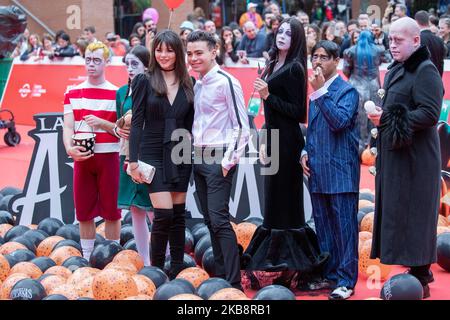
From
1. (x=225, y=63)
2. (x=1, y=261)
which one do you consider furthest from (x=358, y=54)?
(x=1, y=261)

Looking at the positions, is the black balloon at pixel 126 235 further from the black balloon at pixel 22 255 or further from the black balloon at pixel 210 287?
the black balloon at pixel 210 287

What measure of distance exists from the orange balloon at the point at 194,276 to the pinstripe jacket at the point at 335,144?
42.8 inches

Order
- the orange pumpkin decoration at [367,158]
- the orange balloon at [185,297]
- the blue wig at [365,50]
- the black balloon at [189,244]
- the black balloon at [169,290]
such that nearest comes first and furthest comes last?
1. the orange balloon at [185,297]
2. the black balloon at [169,290]
3. the black balloon at [189,244]
4. the orange pumpkin decoration at [367,158]
5. the blue wig at [365,50]

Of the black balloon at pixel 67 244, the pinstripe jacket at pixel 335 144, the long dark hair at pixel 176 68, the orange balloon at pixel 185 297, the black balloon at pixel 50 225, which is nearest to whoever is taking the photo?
the orange balloon at pixel 185 297

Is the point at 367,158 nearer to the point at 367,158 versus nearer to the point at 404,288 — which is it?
the point at 367,158

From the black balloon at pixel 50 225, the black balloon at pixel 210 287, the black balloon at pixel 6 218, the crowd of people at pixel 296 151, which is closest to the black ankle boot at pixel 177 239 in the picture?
the crowd of people at pixel 296 151

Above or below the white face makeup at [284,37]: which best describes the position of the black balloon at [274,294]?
below

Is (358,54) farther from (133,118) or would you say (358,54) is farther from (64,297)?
(64,297)

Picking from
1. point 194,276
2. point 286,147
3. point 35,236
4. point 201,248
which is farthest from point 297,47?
point 35,236

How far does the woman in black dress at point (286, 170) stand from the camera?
660cm

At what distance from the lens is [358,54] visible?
13.3 meters

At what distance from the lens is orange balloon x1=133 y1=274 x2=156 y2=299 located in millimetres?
6168

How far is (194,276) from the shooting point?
6582mm

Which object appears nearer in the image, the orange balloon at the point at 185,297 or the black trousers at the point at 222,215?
the orange balloon at the point at 185,297
